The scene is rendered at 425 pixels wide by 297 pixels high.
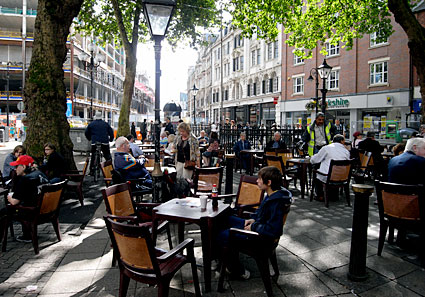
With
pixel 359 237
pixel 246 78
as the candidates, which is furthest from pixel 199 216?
pixel 246 78

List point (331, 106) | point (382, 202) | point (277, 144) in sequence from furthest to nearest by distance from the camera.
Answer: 1. point (331, 106)
2. point (277, 144)
3. point (382, 202)

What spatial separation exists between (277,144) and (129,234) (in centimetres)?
892

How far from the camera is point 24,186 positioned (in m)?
4.70

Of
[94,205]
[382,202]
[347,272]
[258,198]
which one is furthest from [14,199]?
[382,202]

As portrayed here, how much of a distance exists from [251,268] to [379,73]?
2623 cm

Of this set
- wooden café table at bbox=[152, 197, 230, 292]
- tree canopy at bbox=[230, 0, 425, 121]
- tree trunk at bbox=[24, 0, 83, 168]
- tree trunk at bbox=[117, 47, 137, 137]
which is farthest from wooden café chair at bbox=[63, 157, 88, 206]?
tree canopy at bbox=[230, 0, 425, 121]

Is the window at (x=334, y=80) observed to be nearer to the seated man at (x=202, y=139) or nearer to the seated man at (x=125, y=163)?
the seated man at (x=202, y=139)

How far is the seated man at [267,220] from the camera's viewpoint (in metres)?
3.25

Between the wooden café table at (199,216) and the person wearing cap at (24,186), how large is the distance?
211cm

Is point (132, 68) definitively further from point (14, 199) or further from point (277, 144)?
point (14, 199)

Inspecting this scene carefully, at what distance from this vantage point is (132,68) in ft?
52.2

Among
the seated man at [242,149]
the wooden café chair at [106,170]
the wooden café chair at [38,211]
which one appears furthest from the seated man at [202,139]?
the wooden café chair at [38,211]

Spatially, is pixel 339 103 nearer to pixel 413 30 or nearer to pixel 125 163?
pixel 413 30

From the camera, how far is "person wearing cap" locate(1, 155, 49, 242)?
15.4ft
